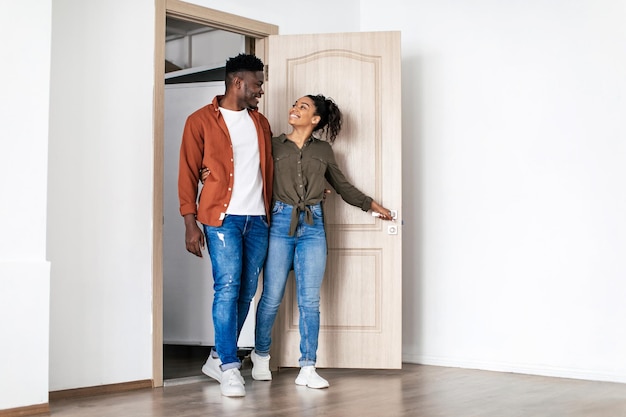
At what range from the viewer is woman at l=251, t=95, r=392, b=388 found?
4113 millimetres

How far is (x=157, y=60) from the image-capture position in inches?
163

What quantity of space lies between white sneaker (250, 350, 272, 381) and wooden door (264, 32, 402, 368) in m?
0.28

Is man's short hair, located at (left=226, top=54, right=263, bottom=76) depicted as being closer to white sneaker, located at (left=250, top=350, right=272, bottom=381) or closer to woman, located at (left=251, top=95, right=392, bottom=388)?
woman, located at (left=251, top=95, right=392, bottom=388)

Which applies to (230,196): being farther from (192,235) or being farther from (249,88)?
(249,88)

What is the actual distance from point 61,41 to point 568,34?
2643mm

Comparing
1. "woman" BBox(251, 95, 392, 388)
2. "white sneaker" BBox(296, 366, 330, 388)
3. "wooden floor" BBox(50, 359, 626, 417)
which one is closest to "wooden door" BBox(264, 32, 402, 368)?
"wooden floor" BBox(50, 359, 626, 417)

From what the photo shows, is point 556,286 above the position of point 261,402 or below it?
above

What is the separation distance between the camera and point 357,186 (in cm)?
460

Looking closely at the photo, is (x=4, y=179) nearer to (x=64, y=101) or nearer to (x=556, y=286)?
(x=64, y=101)

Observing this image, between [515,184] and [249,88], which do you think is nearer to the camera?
[249,88]

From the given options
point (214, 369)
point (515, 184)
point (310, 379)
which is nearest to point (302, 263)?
point (310, 379)

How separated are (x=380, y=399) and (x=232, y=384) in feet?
2.25

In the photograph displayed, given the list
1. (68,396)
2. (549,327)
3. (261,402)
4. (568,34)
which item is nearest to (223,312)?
(261,402)

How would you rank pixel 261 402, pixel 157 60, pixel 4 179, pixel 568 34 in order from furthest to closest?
1. pixel 568 34
2. pixel 157 60
3. pixel 261 402
4. pixel 4 179
